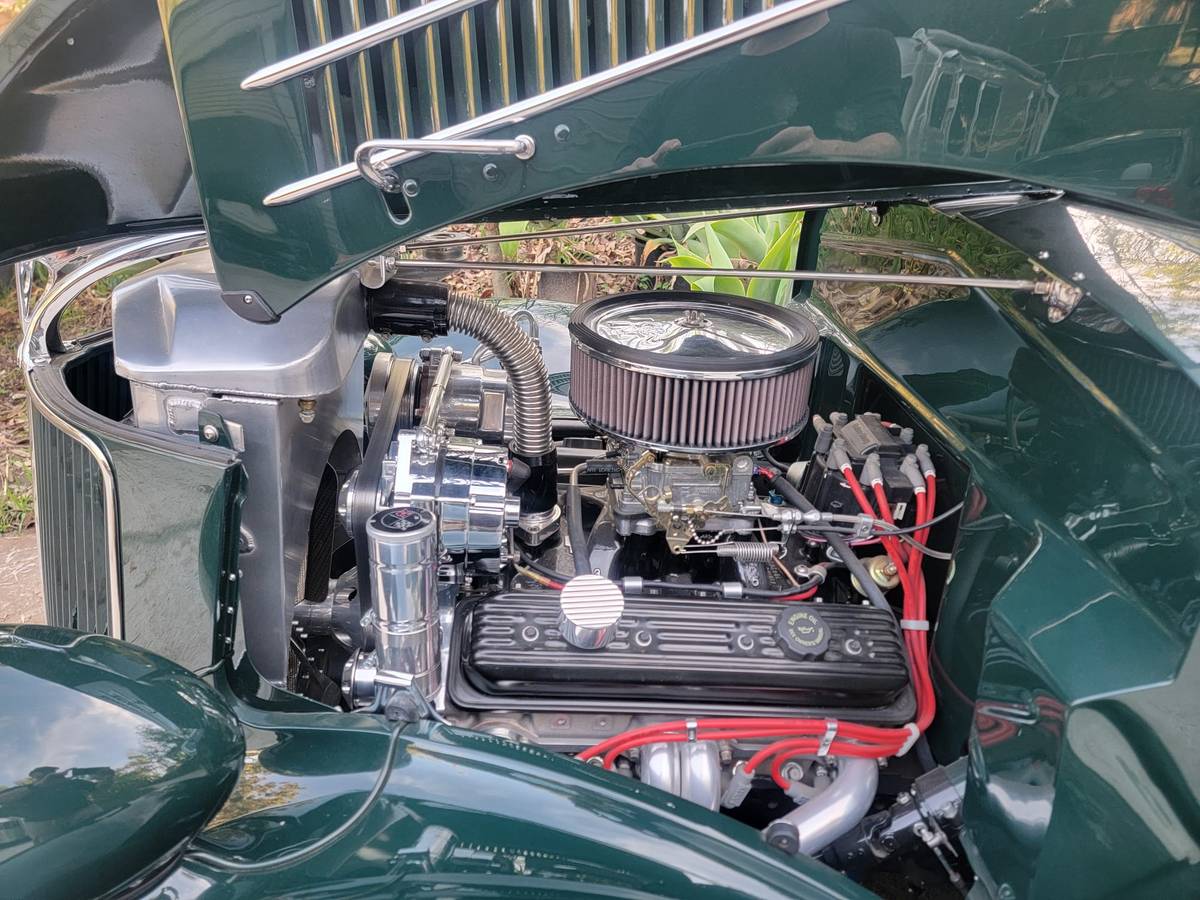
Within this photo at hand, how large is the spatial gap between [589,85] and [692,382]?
506 mm

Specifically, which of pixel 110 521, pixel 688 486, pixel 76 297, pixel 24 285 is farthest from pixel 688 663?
pixel 24 285

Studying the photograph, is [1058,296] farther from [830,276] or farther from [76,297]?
[76,297]

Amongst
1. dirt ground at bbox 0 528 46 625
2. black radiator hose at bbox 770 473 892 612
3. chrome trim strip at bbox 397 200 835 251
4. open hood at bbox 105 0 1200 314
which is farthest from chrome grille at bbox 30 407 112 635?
dirt ground at bbox 0 528 46 625

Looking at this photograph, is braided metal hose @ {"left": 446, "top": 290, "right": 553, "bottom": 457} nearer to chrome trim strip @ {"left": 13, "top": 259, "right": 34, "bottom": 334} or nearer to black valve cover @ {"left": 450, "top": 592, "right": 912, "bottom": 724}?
black valve cover @ {"left": 450, "top": 592, "right": 912, "bottom": 724}

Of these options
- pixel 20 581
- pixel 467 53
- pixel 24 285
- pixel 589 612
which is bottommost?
pixel 20 581

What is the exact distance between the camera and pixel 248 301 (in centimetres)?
121

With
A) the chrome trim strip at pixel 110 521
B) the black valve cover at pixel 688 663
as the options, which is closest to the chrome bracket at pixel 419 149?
the chrome trim strip at pixel 110 521

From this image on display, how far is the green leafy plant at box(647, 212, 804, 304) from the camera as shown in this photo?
11.1 feet

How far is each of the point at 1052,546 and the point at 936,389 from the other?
1.56 ft

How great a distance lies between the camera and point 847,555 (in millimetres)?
1593

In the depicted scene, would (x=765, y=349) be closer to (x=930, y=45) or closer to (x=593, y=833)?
(x=930, y=45)

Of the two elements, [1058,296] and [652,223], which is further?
[652,223]

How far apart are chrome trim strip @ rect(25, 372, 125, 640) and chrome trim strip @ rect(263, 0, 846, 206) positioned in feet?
1.62

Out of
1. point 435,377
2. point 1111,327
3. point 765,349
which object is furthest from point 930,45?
point 435,377
